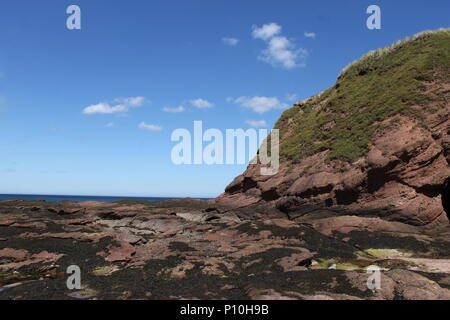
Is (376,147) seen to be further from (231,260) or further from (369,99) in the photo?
(231,260)

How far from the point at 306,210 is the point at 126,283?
21509 mm

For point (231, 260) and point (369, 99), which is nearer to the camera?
point (231, 260)


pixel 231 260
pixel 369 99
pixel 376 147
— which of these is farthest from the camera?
pixel 369 99

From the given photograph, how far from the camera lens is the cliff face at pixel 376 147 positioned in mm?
26531

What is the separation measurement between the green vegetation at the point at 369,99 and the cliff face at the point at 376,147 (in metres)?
0.11

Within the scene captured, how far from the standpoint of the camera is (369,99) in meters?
36.7

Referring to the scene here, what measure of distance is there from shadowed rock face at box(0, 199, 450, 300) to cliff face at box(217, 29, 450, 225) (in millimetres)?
2383

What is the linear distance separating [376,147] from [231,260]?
19.0 m

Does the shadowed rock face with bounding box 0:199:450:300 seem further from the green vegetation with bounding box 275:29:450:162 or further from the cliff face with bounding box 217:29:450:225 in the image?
Answer: the green vegetation with bounding box 275:29:450:162

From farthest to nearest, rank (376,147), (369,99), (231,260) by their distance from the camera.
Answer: (369,99) < (376,147) < (231,260)

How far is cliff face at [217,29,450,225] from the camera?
26.5 metres

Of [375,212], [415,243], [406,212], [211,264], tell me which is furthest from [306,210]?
[211,264]

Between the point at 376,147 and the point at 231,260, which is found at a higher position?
the point at 376,147

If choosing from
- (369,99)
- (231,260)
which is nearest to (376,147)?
(369,99)
